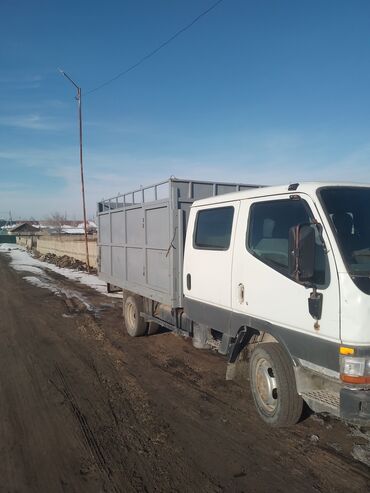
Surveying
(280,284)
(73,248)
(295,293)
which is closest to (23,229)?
(73,248)

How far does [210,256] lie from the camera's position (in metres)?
5.45

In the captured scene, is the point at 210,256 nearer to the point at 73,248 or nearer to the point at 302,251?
the point at 302,251

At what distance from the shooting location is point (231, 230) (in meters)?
5.05

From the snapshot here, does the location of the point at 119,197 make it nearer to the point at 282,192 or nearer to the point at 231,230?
the point at 231,230

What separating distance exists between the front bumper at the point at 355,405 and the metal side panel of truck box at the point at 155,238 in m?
3.21

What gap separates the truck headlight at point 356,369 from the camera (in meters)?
3.43

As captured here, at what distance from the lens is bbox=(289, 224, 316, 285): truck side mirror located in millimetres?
3498

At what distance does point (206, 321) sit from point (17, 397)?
8.68 ft

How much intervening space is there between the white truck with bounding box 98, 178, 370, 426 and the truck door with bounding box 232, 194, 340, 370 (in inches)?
0.4

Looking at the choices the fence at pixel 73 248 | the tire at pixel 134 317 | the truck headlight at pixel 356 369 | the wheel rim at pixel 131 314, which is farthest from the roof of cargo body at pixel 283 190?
the fence at pixel 73 248

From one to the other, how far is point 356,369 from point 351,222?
1.28m

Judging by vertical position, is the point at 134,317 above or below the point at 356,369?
below

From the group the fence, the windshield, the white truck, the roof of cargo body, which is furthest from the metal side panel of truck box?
the fence

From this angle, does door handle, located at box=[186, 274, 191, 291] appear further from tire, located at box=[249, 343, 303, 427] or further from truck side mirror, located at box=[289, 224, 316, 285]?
truck side mirror, located at box=[289, 224, 316, 285]
